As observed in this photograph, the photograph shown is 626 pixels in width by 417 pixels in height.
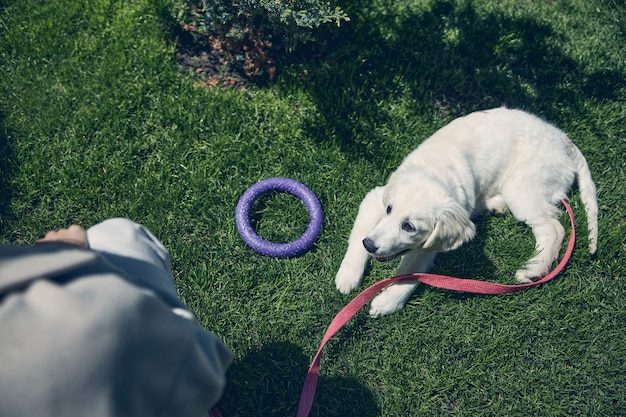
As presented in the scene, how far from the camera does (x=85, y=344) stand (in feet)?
3.98

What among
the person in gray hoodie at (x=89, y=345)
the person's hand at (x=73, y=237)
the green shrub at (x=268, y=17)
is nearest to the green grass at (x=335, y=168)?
the green shrub at (x=268, y=17)

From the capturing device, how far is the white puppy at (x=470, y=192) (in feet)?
10.1

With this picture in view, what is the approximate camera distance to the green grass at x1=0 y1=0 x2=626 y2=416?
341 centimetres

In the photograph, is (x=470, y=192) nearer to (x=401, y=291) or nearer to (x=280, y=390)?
(x=401, y=291)

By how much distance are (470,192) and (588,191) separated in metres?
1.16

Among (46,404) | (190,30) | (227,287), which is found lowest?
(227,287)

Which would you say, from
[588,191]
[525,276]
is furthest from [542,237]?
[588,191]

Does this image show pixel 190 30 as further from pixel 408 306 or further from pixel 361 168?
pixel 408 306

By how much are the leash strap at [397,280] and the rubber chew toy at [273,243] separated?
0.61 meters

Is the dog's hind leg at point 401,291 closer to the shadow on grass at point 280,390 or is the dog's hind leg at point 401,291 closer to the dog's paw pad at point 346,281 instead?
the dog's paw pad at point 346,281

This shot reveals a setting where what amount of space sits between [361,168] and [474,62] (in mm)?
1586

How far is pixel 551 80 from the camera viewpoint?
180 inches

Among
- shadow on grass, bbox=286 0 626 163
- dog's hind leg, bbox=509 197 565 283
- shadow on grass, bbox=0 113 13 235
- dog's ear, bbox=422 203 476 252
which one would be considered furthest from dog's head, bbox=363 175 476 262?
shadow on grass, bbox=0 113 13 235

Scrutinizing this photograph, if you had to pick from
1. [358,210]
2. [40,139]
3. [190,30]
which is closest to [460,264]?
[358,210]
